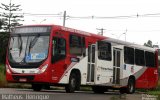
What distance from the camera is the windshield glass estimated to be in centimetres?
2064

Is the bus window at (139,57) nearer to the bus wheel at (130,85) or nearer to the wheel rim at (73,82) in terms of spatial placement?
the bus wheel at (130,85)

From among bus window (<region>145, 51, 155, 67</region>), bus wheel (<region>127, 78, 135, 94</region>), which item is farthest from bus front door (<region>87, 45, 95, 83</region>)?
bus window (<region>145, 51, 155, 67</region>)

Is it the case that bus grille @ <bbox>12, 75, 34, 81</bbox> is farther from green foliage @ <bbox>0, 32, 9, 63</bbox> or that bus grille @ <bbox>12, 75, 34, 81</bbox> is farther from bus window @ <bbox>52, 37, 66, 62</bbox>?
green foliage @ <bbox>0, 32, 9, 63</bbox>

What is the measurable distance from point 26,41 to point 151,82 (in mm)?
12660

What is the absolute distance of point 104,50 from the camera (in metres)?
25.0

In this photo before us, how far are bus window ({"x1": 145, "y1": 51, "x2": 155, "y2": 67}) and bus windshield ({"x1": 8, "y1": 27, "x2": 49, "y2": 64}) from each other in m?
11.1

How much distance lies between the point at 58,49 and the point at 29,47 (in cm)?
131

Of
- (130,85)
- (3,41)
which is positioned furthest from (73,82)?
(3,41)

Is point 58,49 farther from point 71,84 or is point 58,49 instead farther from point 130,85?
point 130,85

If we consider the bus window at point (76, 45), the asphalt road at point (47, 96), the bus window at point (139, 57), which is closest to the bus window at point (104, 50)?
the bus window at point (76, 45)

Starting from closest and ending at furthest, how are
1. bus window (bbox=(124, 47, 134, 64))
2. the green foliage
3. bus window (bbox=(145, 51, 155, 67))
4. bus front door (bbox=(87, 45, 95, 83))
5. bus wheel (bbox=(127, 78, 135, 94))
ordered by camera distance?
bus front door (bbox=(87, 45, 95, 83)), bus window (bbox=(124, 47, 134, 64)), bus wheel (bbox=(127, 78, 135, 94)), bus window (bbox=(145, 51, 155, 67)), the green foliage

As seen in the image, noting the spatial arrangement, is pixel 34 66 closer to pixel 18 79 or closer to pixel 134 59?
pixel 18 79

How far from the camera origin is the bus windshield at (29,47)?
20.7 m

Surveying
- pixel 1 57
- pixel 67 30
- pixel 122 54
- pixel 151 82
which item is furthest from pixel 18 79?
pixel 1 57
